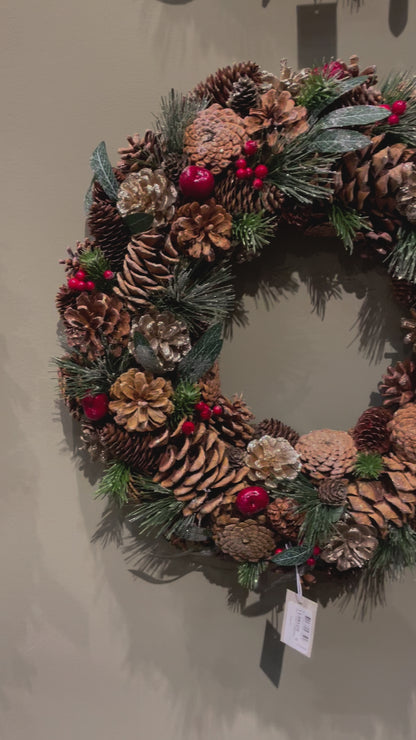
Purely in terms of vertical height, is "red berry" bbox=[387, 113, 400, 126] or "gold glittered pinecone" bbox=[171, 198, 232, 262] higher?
"red berry" bbox=[387, 113, 400, 126]

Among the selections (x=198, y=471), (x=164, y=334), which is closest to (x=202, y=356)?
(x=164, y=334)

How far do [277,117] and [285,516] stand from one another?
58 cm

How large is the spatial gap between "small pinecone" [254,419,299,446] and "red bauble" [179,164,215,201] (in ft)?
1.20

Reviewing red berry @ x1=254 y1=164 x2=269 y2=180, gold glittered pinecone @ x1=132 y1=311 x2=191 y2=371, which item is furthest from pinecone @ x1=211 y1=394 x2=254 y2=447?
red berry @ x1=254 y1=164 x2=269 y2=180

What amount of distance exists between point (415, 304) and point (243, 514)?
1.40 ft

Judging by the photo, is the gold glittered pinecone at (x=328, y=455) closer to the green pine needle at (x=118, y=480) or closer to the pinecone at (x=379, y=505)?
the pinecone at (x=379, y=505)

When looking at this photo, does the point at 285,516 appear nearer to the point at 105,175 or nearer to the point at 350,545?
the point at 350,545

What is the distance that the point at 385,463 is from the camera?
73cm

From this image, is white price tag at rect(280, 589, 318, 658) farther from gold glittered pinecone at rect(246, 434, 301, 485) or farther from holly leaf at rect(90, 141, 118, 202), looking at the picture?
holly leaf at rect(90, 141, 118, 202)

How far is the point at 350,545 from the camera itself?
0.73 m

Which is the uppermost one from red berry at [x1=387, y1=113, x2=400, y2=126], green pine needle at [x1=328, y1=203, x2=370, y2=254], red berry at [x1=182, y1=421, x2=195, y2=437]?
red berry at [x1=387, y1=113, x2=400, y2=126]

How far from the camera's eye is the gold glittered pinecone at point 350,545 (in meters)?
0.72

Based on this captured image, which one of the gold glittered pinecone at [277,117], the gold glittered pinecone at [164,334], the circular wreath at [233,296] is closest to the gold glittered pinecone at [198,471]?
the circular wreath at [233,296]

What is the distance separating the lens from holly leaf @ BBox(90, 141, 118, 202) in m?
0.71
